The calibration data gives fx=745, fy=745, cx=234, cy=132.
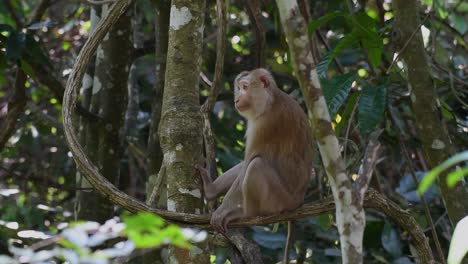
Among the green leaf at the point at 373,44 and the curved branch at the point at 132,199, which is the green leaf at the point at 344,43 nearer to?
the green leaf at the point at 373,44

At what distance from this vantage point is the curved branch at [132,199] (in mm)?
3908

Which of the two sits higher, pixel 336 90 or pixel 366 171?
pixel 336 90

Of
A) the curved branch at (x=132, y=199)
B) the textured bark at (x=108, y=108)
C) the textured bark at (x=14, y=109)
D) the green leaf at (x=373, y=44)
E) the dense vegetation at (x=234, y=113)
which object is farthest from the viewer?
the textured bark at (x=108, y=108)

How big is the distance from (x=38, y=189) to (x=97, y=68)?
6.44ft

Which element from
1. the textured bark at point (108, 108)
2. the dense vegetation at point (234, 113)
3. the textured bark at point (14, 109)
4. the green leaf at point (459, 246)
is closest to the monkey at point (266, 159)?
the dense vegetation at point (234, 113)

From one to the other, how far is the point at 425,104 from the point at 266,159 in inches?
48.5

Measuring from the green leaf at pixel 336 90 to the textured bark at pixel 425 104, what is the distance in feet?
1.56

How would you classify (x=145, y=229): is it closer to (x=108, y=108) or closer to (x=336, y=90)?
(x=336, y=90)

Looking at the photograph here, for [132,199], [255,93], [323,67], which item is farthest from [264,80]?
[132,199]

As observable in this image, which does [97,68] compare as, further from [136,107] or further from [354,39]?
[354,39]

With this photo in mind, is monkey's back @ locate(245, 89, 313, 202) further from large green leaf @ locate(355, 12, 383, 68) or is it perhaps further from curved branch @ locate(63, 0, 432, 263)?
curved branch @ locate(63, 0, 432, 263)

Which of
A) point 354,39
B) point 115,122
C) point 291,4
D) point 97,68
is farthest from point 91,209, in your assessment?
point 291,4

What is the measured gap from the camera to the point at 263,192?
531 cm

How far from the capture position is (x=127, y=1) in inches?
172
